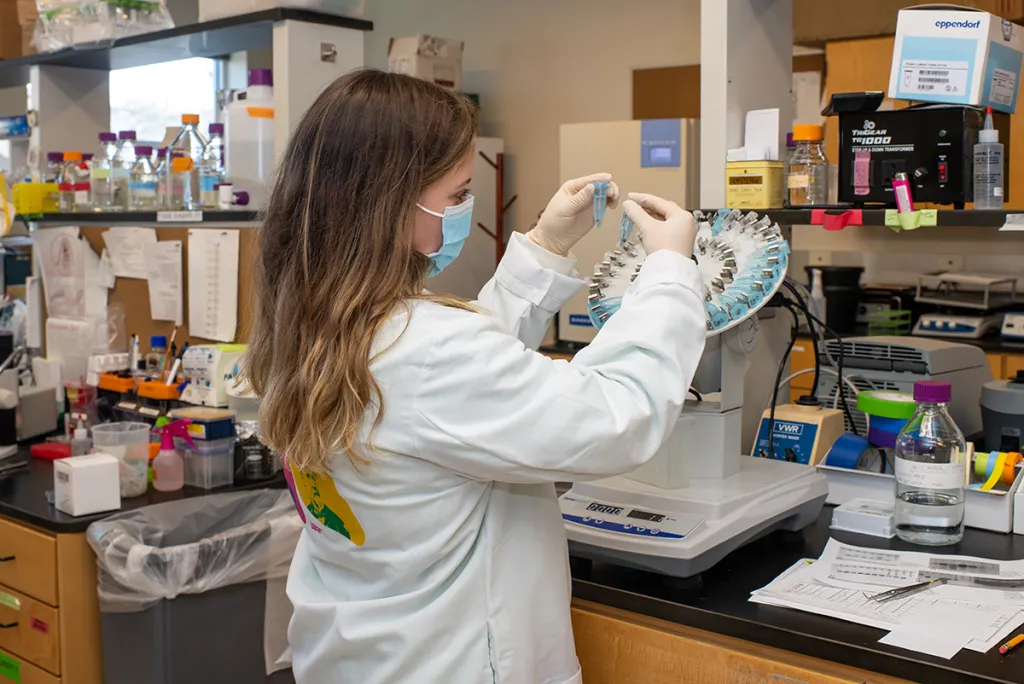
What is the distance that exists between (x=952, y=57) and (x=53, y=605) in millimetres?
1957

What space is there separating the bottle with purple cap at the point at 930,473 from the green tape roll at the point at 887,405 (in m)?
0.11

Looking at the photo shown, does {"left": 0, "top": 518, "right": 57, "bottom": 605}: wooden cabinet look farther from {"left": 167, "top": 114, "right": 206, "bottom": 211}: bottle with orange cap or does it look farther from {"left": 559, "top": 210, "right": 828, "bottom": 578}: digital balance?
{"left": 559, "top": 210, "right": 828, "bottom": 578}: digital balance

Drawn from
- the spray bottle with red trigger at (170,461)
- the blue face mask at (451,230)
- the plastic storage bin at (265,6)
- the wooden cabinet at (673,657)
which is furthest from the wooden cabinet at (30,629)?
the plastic storage bin at (265,6)

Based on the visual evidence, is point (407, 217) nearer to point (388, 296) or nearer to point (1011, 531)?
point (388, 296)

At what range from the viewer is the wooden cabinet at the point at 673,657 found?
1331mm

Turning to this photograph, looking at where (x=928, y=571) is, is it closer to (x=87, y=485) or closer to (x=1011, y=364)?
(x=87, y=485)

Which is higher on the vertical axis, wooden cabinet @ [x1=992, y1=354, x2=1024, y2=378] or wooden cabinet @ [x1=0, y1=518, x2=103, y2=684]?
wooden cabinet @ [x1=992, y1=354, x2=1024, y2=378]

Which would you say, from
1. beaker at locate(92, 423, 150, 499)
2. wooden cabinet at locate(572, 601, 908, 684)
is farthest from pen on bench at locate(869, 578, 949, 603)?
beaker at locate(92, 423, 150, 499)

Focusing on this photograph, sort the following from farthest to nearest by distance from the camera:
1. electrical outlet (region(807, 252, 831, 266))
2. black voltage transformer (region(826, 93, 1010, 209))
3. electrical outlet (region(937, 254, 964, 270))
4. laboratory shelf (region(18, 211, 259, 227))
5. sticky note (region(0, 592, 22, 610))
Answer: electrical outlet (region(807, 252, 831, 266)), electrical outlet (region(937, 254, 964, 270)), laboratory shelf (region(18, 211, 259, 227)), sticky note (region(0, 592, 22, 610)), black voltage transformer (region(826, 93, 1010, 209))

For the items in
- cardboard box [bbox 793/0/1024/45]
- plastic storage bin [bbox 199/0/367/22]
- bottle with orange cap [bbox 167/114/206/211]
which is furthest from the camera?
cardboard box [bbox 793/0/1024/45]

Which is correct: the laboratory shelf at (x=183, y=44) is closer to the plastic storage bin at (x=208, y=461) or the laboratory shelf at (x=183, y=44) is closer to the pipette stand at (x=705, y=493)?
the plastic storage bin at (x=208, y=461)

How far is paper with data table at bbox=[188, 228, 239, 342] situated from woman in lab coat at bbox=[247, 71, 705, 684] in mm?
1296

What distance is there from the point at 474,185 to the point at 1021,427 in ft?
11.5

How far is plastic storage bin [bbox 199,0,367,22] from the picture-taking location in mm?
2324
